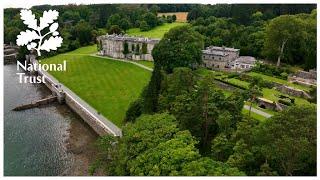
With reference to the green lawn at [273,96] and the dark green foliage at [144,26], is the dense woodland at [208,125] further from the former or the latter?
the dark green foliage at [144,26]

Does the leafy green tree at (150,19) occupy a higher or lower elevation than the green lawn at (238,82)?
higher

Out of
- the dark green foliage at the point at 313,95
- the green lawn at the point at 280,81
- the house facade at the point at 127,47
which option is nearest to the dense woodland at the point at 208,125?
the dark green foliage at the point at 313,95

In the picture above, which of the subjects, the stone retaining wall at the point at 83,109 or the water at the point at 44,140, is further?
the stone retaining wall at the point at 83,109

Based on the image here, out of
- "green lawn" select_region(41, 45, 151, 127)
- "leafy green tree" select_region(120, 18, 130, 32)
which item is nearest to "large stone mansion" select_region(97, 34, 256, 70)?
"green lawn" select_region(41, 45, 151, 127)

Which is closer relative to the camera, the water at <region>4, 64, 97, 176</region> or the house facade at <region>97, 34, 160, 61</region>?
the water at <region>4, 64, 97, 176</region>

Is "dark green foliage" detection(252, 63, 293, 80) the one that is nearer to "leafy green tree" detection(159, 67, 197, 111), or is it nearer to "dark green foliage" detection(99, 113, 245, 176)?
"leafy green tree" detection(159, 67, 197, 111)

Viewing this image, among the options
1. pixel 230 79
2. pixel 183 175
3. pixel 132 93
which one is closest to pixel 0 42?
pixel 183 175
